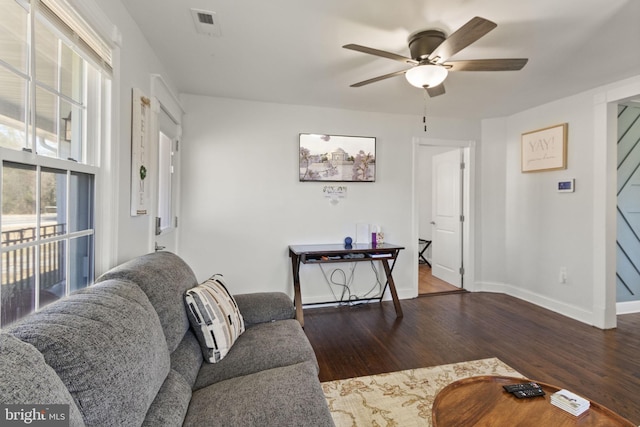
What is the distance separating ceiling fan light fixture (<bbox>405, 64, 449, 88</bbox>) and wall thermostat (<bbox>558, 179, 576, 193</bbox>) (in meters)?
2.33

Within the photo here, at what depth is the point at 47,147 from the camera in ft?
3.79

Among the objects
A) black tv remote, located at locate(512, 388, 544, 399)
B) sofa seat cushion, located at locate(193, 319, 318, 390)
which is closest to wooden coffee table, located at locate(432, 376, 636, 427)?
black tv remote, located at locate(512, 388, 544, 399)

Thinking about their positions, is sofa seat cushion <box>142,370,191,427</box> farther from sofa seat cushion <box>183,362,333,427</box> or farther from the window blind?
the window blind

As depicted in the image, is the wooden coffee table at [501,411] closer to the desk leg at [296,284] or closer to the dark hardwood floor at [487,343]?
the dark hardwood floor at [487,343]

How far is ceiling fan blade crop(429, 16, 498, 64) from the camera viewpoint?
1.45m

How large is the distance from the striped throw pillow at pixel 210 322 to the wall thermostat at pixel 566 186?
145 inches

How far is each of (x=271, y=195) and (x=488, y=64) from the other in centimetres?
237

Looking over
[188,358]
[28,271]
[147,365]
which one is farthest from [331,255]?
[28,271]

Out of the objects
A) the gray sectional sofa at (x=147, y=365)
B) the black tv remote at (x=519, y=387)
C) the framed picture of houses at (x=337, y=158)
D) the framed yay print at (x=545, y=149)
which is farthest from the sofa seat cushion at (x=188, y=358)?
the framed yay print at (x=545, y=149)

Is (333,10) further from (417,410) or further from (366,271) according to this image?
(366,271)

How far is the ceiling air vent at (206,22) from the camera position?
1.76 m

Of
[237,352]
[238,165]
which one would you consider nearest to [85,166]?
[237,352]

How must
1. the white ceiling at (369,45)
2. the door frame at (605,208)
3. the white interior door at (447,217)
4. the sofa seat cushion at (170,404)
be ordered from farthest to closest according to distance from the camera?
the white interior door at (447,217), the door frame at (605,208), the white ceiling at (369,45), the sofa seat cushion at (170,404)

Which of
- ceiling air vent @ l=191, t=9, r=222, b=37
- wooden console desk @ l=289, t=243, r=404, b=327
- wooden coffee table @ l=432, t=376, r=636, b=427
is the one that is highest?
ceiling air vent @ l=191, t=9, r=222, b=37
